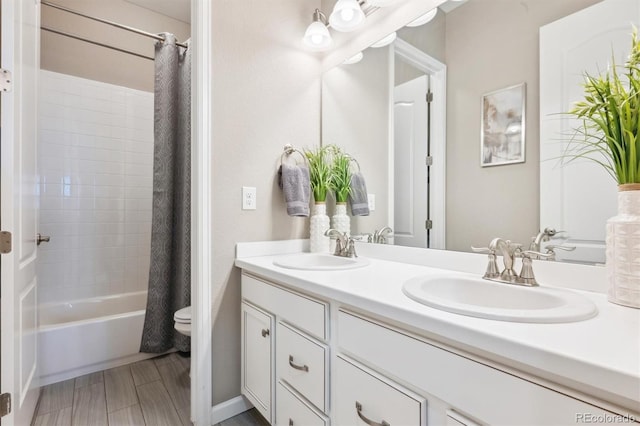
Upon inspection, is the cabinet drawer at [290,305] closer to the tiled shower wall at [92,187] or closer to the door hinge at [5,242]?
the door hinge at [5,242]

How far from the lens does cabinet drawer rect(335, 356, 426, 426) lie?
71 centimetres

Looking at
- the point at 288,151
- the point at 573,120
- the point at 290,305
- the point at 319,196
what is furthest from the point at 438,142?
the point at 290,305

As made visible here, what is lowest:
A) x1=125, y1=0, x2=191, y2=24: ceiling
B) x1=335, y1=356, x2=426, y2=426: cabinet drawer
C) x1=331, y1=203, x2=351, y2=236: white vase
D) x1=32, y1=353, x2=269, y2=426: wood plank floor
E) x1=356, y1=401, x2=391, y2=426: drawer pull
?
x1=32, y1=353, x2=269, y2=426: wood plank floor

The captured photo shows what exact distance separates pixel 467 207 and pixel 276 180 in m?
0.96

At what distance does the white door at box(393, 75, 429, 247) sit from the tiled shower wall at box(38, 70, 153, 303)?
2.20 m

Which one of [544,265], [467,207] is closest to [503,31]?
[467,207]

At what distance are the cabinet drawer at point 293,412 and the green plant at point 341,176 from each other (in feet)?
3.26

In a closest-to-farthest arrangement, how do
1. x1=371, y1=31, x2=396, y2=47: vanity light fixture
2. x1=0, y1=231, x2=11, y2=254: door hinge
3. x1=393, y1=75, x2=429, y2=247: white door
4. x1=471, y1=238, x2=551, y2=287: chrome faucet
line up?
x1=471, y1=238, x2=551, y2=287: chrome faucet
x1=0, y1=231, x2=11, y2=254: door hinge
x1=393, y1=75, x2=429, y2=247: white door
x1=371, y1=31, x2=396, y2=47: vanity light fixture

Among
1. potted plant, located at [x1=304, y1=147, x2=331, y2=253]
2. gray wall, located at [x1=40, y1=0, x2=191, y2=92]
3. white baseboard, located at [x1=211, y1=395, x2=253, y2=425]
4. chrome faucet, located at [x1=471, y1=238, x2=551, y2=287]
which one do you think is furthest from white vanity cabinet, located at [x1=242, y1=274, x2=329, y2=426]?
gray wall, located at [x1=40, y1=0, x2=191, y2=92]

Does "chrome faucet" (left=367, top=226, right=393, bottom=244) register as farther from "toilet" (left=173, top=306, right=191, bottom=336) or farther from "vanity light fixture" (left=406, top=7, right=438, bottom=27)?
"toilet" (left=173, top=306, right=191, bottom=336)

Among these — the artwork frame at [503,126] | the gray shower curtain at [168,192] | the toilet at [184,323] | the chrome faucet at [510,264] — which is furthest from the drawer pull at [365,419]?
the gray shower curtain at [168,192]

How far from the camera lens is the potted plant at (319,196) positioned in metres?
1.69

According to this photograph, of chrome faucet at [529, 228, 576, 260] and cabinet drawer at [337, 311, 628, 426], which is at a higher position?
chrome faucet at [529, 228, 576, 260]

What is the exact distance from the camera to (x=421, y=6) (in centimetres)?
133
